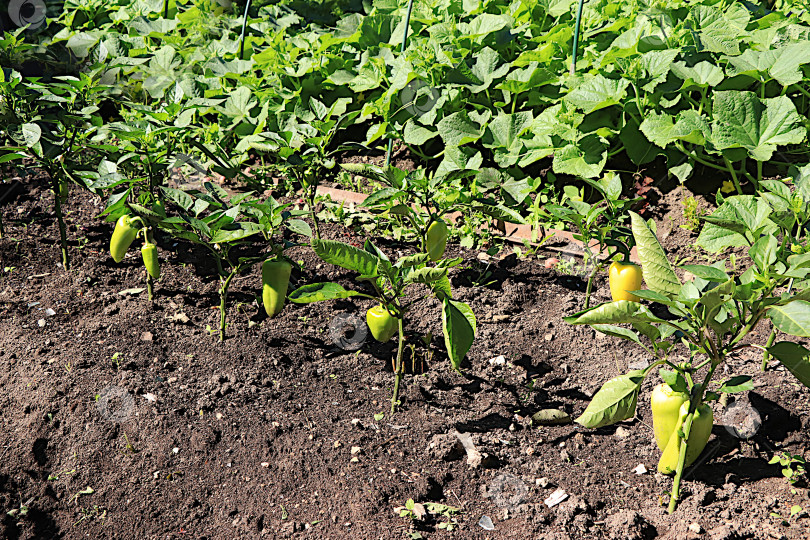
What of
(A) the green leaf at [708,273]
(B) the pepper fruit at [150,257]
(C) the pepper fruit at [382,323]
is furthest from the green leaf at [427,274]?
(B) the pepper fruit at [150,257]

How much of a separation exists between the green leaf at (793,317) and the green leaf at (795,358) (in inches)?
3.1

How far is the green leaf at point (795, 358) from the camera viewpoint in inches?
55.3

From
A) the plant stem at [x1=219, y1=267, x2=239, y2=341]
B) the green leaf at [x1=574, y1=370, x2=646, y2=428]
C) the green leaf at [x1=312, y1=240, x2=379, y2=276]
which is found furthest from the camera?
the plant stem at [x1=219, y1=267, x2=239, y2=341]

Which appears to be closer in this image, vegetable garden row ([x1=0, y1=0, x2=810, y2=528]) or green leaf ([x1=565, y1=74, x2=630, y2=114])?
vegetable garden row ([x1=0, y1=0, x2=810, y2=528])

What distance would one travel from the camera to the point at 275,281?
203cm

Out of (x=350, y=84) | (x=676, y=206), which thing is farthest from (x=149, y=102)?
(x=676, y=206)

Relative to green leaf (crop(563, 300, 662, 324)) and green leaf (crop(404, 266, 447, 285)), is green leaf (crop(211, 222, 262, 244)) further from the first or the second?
green leaf (crop(563, 300, 662, 324))

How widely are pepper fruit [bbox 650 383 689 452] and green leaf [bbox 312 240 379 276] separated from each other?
0.71 meters

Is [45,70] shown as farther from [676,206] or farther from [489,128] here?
[676,206]

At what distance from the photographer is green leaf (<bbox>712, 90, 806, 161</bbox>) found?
2.38 meters

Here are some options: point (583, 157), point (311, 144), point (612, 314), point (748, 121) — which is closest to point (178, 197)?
point (311, 144)

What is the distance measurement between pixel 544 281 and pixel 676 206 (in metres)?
0.70

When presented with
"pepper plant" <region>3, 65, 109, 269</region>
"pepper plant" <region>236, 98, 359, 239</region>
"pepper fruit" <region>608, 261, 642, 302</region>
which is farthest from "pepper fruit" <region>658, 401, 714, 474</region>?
"pepper plant" <region>3, 65, 109, 269</region>

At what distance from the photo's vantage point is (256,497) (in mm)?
1668
